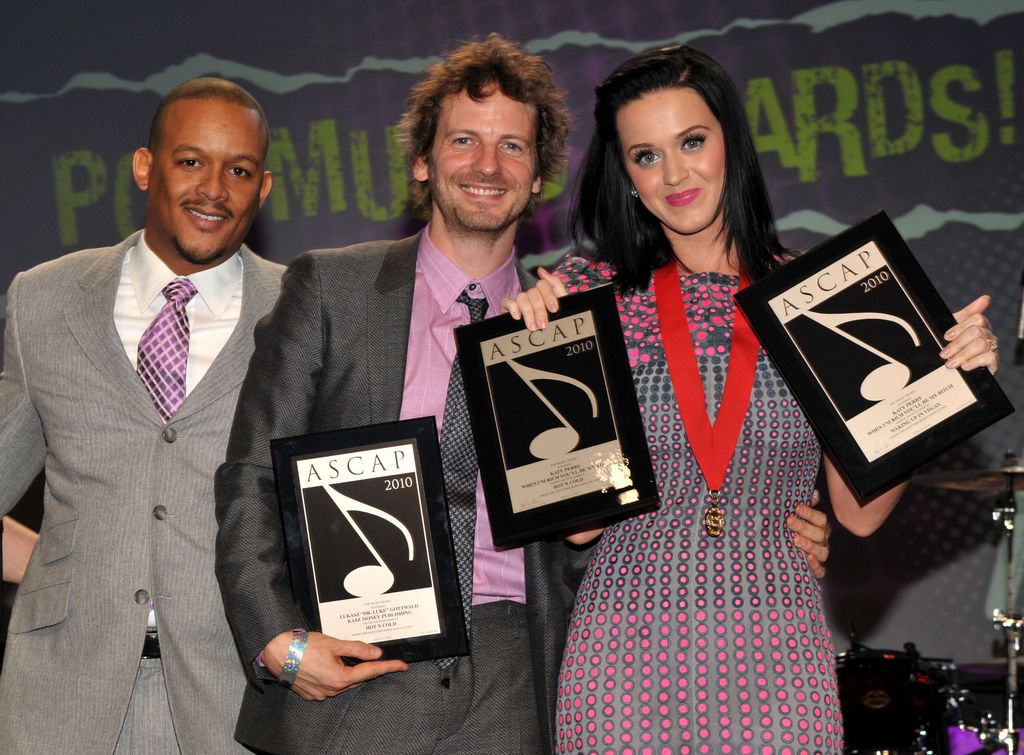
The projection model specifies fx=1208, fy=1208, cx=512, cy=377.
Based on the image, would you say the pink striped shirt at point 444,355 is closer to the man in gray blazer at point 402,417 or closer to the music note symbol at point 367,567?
the man in gray blazer at point 402,417

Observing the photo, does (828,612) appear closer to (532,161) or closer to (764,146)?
(764,146)

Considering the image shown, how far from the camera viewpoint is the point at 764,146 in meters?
5.71

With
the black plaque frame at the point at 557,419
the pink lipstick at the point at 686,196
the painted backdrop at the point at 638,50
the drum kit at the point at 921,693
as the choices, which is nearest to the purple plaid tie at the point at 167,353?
the black plaque frame at the point at 557,419

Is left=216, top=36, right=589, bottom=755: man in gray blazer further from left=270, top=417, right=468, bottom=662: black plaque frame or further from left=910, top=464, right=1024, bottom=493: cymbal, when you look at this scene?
left=910, top=464, right=1024, bottom=493: cymbal

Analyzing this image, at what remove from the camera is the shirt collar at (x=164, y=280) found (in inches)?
112

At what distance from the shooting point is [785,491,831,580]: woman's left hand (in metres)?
2.37

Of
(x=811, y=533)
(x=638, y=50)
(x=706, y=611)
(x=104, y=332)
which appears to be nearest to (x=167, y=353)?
(x=104, y=332)

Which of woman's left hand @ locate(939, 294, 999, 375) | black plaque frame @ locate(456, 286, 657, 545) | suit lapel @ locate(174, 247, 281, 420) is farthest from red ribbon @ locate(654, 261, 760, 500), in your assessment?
suit lapel @ locate(174, 247, 281, 420)

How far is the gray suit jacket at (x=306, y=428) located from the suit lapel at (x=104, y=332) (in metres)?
0.28

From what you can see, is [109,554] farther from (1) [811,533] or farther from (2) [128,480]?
(1) [811,533]

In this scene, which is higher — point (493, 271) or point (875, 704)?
point (493, 271)

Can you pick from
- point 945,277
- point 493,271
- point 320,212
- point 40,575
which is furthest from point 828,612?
point 40,575

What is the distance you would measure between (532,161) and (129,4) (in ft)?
11.6

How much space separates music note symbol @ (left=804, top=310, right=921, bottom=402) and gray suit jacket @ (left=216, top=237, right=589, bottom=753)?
0.74m
